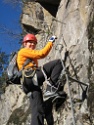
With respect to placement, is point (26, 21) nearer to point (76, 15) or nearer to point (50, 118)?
point (76, 15)

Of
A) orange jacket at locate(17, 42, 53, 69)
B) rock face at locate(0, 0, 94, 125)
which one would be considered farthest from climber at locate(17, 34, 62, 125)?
rock face at locate(0, 0, 94, 125)

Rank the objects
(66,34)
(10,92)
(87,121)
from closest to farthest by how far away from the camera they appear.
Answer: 1. (87,121)
2. (66,34)
3. (10,92)

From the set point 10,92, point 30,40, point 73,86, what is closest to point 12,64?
point 30,40

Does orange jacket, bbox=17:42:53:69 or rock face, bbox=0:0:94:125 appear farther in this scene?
rock face, bbox=0:0:94:125

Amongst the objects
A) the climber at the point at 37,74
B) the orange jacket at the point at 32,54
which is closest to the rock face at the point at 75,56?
the climber at the point at 37,74

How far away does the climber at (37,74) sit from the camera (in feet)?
27.2

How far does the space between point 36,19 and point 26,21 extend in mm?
568

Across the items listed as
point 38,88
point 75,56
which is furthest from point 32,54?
point 75,56

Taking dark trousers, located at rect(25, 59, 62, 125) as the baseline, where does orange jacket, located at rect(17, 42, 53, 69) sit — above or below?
above

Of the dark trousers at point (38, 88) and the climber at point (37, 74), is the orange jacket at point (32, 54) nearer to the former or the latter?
the climber at point (37, 74)

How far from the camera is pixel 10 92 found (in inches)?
642

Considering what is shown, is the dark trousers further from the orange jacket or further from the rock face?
the rock face

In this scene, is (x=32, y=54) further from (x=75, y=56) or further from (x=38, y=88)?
(x=75, y=56)

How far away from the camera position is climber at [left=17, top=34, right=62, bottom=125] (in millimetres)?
8297
